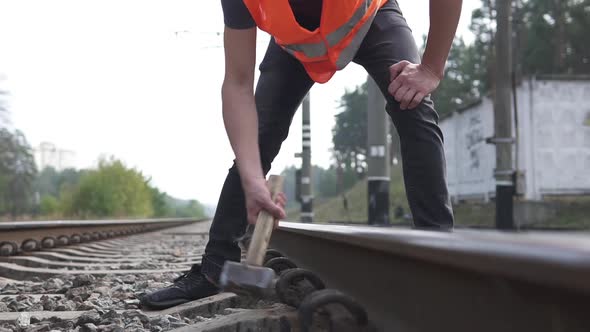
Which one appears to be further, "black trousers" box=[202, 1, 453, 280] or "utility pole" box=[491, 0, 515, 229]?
"utility pole" box=[491, 0, 515, 229]

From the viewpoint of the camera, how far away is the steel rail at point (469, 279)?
748mm

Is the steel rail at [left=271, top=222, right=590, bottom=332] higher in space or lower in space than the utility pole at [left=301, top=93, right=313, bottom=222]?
lower

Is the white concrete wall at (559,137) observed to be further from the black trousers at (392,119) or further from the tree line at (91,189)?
the tree line at (91,189)

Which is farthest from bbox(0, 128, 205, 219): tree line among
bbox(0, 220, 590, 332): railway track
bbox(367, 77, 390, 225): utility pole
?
bbox(0, 220, 590, 332): railway track

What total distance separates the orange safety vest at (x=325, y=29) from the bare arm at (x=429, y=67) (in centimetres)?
19

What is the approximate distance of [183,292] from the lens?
2.47 meters

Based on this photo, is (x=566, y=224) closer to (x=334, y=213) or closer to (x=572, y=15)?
(x=572, y=15)

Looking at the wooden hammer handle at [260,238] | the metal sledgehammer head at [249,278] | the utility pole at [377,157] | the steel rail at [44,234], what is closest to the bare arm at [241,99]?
the wooden hammer handle at [260,238]

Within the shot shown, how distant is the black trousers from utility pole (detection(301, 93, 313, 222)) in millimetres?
12475

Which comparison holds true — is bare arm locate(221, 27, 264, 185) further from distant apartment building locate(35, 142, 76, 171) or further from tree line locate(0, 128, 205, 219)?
distant apartment building locate(35, 142, 76, 171)

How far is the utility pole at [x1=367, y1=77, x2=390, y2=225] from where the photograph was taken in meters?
8.58

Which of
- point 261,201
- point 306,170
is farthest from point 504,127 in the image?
point 261,201

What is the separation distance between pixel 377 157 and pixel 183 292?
665 centimetres

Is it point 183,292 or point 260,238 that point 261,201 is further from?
point 183,292
